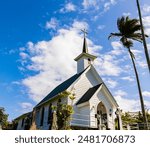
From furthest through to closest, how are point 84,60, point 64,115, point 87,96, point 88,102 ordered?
point 84,60 < point 87,96 < point 88,102 < point 64,115

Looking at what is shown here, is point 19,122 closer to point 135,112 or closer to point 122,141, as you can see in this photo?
point 135,112

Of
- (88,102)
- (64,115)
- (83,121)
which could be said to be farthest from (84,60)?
(64,115)

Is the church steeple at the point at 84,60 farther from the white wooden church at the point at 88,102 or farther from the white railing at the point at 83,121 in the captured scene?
the white railing at the point at 83,121

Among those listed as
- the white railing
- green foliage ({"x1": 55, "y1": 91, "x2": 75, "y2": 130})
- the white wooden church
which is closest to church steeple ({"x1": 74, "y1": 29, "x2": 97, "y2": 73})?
the white wooden church

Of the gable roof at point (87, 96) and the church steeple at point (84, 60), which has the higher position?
the church steeple at point (84, 60)

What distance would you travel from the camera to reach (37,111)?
81.9 feet

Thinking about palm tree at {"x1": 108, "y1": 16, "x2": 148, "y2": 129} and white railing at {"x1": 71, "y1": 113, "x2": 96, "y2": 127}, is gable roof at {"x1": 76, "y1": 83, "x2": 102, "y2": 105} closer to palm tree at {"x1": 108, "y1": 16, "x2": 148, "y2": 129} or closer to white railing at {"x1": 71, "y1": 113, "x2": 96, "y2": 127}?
white railing at {"x1": 71, "y1": 113, "x2": 96, "y2": 127}

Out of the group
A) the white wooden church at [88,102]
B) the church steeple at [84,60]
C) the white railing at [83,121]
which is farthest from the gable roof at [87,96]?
the church steeple at [84,60]

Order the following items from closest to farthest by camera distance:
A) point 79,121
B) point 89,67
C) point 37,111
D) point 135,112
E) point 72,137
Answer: point 72,137 < point 79,121 < point 89,67 < point 37,111 < point 135,112

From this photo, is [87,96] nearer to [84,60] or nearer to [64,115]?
[64,115]

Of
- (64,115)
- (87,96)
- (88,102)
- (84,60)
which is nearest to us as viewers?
(64,115)

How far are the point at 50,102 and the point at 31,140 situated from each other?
1647 centimetres

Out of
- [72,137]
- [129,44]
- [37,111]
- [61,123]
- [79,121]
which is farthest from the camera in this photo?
[37,111]

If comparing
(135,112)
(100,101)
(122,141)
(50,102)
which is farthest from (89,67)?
(122,141)
